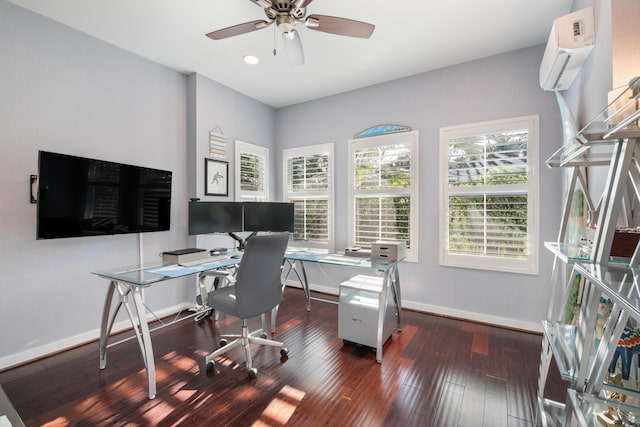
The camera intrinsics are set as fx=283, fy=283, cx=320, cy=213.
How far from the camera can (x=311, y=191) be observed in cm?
433

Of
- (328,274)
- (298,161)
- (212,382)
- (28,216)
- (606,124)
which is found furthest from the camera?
(298,161)

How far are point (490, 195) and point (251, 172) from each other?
10.3 feet

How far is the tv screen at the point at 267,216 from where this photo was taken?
140 inches

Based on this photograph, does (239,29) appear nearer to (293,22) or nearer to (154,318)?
(293,22)

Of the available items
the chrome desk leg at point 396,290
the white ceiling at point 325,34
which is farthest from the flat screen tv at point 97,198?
the chrome desk leg at point 396,290

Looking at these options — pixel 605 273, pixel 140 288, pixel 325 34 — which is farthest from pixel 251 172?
pixel 605 273

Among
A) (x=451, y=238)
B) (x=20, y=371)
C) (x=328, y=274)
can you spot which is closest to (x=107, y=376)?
(x=20, y=371)

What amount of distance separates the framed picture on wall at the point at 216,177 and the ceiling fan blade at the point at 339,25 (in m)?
2.23

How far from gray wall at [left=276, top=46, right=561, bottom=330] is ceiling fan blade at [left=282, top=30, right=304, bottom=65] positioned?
1.70m

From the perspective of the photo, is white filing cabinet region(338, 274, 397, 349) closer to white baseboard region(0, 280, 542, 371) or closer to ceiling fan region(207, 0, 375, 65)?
white baseboard region(0, 280, 542, 371)

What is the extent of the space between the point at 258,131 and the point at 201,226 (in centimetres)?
191

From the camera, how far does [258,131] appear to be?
14.4ft

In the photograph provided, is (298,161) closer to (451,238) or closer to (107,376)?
(451,238)

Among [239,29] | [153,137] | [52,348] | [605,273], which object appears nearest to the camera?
[605,273]
